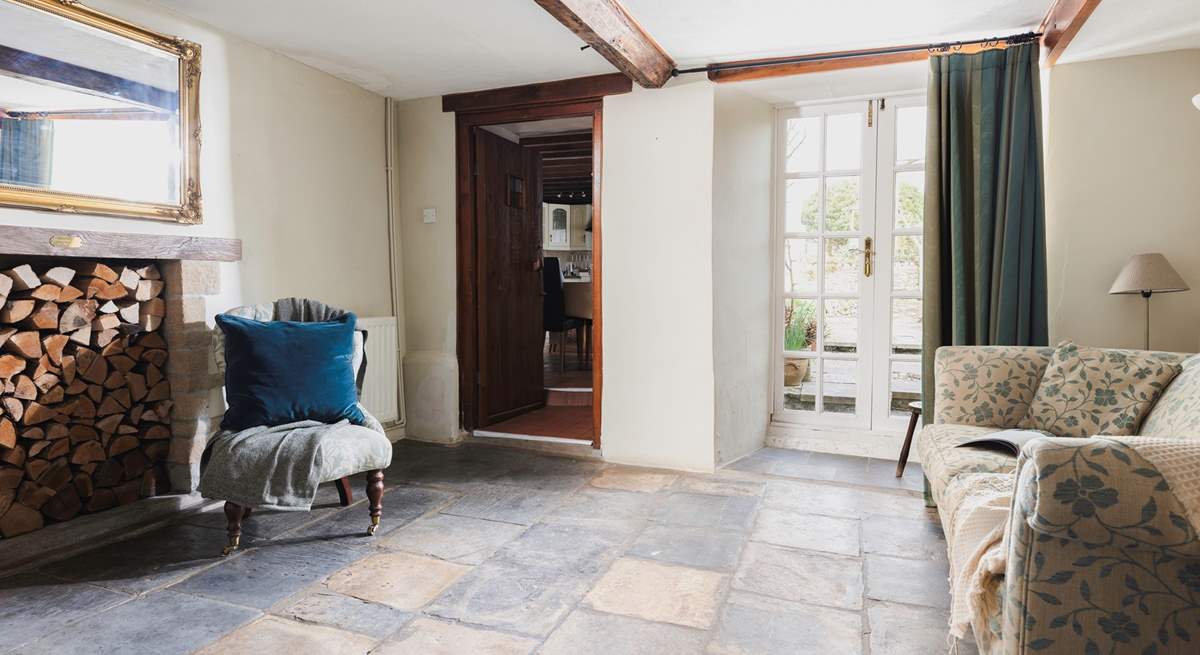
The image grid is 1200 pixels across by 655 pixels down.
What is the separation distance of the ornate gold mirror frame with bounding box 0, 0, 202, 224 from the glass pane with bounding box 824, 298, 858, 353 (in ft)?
11.0

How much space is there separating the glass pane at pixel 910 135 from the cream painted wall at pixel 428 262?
2.62 m

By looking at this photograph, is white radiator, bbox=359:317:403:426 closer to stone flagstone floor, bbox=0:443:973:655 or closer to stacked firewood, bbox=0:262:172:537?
stone flagstone floor, bbox=0:443:973:655

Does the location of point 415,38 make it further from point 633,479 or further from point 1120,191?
point 1120,191

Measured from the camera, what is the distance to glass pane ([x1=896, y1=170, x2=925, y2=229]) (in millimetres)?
3896

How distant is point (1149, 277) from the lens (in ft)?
9.64

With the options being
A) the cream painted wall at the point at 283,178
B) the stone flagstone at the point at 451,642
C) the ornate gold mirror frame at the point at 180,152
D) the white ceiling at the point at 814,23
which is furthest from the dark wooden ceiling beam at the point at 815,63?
the stone flagstone at the point at 451,642

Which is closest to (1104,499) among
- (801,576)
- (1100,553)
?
A: (1100,553)

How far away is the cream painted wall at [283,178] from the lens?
10.2 feet

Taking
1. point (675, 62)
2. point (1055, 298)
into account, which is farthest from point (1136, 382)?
point (675, 62)

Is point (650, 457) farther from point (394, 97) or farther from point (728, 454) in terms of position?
point (394, 97)

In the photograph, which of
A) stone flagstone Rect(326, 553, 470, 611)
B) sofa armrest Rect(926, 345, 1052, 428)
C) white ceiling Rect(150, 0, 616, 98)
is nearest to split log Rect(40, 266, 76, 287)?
white ceiling Rect(150, 0, 616, 98)

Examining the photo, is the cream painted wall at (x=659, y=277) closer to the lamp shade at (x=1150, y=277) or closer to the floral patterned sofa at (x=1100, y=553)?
the lamp shade at (x=1150, y=277)

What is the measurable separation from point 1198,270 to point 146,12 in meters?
4.64

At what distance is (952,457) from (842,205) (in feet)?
6.85
